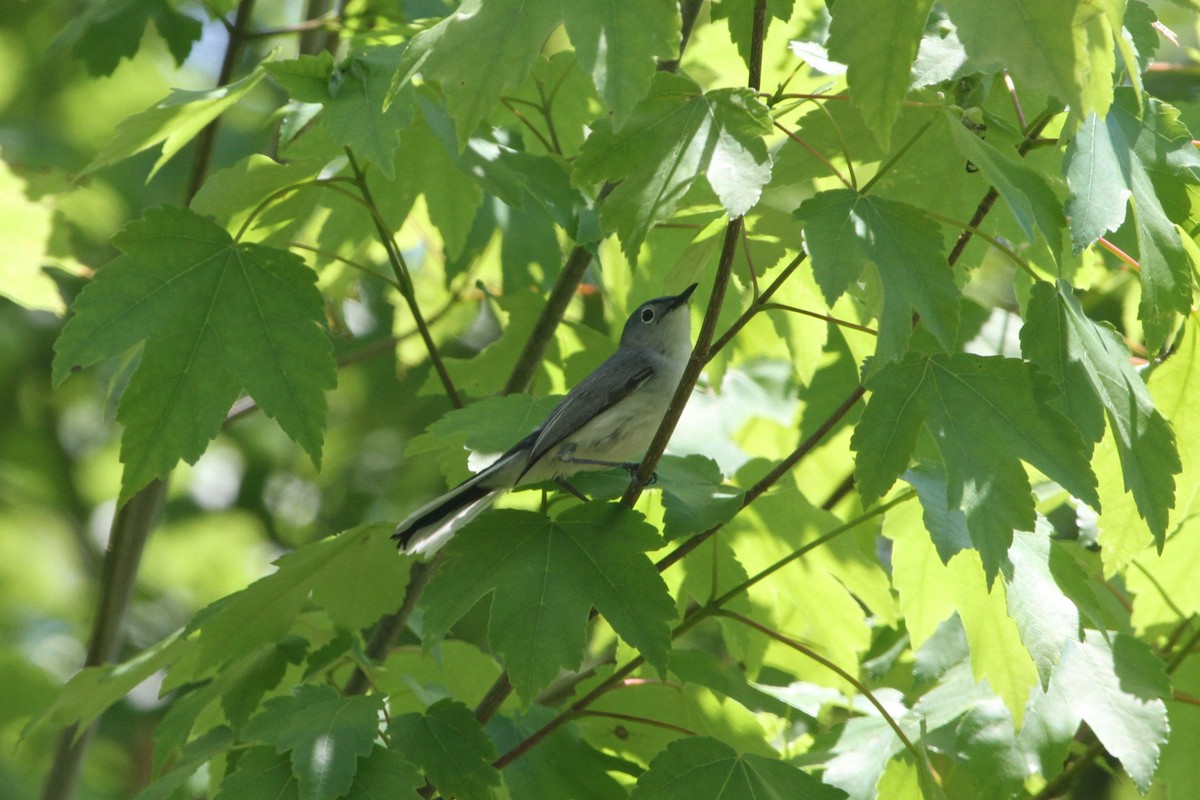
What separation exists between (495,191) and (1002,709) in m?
1.36

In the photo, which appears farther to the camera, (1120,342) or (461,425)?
(461,425)

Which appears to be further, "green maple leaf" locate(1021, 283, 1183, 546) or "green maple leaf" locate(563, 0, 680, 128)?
"green maple leaf" locate(1021, 283, 1183, 546)

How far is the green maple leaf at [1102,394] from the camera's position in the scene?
6.06 ft

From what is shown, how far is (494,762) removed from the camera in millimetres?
2062

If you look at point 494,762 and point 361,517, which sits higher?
point 494,762

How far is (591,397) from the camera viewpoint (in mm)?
2770

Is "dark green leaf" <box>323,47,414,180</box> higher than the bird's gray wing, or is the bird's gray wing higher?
"dark green leaf" <box>323,47,414,180</box>

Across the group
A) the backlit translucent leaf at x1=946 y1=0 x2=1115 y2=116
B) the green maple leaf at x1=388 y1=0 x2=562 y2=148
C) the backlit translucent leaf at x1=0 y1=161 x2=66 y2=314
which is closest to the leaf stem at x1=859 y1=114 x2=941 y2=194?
the backlit translucent leaf at x1=946 y1=0 x2=1115 y2=116

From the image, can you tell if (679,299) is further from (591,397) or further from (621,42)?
(621,42)

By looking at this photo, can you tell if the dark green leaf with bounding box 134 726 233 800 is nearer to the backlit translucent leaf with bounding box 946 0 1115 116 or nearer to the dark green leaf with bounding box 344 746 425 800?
the dark green leaf with bounding box 344 746 425 800

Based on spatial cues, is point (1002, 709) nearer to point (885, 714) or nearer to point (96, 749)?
→ point (885, 714)

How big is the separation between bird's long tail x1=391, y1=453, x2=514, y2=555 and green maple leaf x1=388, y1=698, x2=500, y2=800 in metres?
0.37

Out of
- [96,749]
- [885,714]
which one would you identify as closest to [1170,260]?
[885,714]

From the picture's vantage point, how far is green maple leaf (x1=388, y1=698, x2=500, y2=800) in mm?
1944
